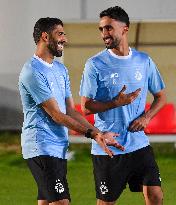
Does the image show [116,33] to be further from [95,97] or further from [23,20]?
[23,20]

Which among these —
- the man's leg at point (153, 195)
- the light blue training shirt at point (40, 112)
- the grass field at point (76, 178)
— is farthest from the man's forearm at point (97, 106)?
the grass field at point (76, 178)

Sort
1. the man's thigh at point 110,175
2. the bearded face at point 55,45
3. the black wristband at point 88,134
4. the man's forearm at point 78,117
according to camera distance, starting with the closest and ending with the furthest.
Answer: the black wristband at point 88,134, the bearded face at point 55,45, the man's forearm at point 78,117, the man's thigh at point 110,175

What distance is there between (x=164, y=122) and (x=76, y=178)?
3.31 metres

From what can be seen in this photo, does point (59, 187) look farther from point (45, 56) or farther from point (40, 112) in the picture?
point (45, 56)

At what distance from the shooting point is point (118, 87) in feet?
22.6

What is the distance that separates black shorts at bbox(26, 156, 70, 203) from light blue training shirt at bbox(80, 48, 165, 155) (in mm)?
575

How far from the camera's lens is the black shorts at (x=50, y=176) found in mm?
6531

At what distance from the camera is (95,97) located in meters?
6.96

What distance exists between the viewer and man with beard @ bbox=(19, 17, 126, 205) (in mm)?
6453

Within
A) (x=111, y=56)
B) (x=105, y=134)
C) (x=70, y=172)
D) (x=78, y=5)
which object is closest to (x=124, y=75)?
(x=111, y=56)

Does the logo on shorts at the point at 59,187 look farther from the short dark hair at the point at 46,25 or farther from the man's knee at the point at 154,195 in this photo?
the short dark hair at the point at 46,25

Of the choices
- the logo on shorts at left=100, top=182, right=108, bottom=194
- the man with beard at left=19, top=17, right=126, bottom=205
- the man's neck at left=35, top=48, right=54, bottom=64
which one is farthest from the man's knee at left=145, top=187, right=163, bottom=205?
the man's neck at left=35, top=48, right=54, bottom=64

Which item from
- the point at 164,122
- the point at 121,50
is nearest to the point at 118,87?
the point at 121,50

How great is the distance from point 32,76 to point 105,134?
28.7 inches
